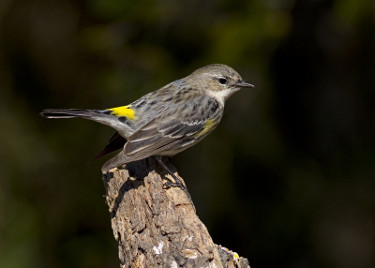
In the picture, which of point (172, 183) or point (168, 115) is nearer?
point (172, 183)

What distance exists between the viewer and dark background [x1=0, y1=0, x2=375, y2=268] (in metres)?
8.28

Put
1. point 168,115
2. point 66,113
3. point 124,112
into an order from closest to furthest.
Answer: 1. point 66,113
2. point 124,112
3. point 168,115

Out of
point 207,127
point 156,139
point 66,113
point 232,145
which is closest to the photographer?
point 66,113

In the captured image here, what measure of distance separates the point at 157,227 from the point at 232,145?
329cm

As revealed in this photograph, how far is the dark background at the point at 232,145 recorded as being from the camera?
8.28 meters

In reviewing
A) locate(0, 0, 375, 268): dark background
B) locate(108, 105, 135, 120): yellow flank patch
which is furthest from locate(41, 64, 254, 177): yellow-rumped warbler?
locate(0, 0, 375, 268): dark background

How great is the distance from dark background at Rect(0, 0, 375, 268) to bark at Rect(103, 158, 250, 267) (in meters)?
2.37

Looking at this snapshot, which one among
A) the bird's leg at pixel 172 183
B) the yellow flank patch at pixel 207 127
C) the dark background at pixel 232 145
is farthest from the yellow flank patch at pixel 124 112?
the dark background at pixel 232 145

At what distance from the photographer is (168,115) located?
6.87 metres

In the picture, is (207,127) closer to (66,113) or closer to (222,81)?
(222,81)

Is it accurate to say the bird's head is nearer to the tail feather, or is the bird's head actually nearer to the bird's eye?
the bird's eye

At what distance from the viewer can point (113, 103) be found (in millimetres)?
8609

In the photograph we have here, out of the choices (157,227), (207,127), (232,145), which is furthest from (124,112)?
(232,145)

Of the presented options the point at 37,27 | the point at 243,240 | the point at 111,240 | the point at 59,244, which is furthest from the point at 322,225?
the point at 37,27
